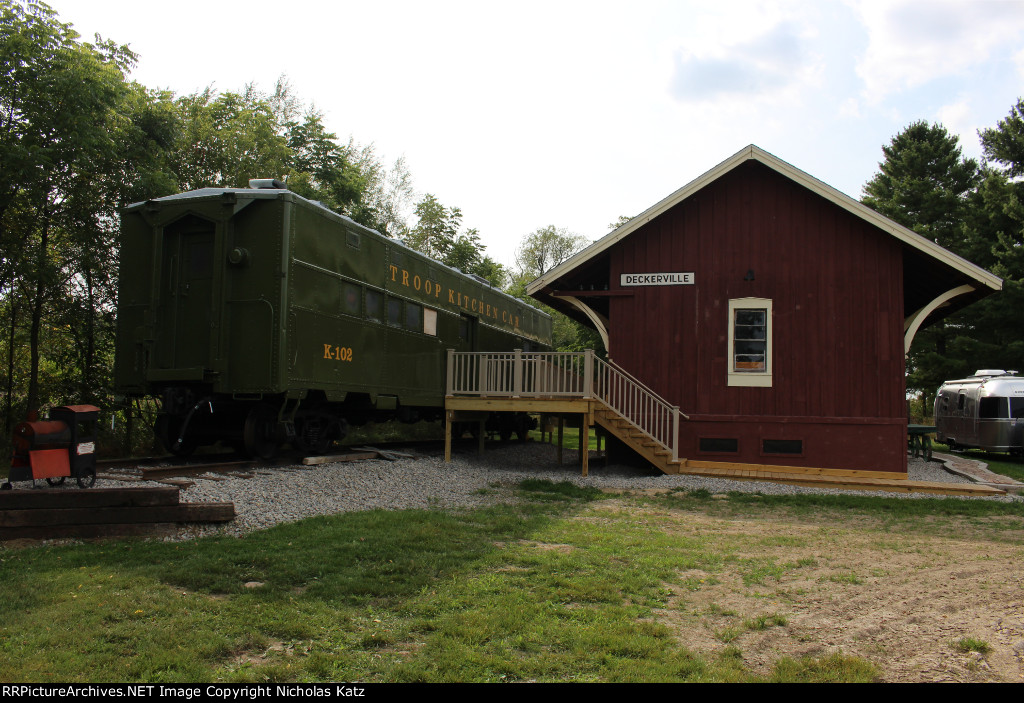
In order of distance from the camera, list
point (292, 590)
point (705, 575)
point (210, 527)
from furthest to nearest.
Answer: point (210, 527), point (705, 575), point (292, 590)

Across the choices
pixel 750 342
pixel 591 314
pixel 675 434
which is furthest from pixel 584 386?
pixel 750 342

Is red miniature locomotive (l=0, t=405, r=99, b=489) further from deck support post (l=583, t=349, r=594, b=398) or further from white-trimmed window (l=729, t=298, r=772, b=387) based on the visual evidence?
white-trimmed window (l=729, t=298, r=772, b=387)

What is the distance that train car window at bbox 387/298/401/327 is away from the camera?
1295 centimetres

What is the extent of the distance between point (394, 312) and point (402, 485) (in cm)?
415

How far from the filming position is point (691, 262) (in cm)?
1359

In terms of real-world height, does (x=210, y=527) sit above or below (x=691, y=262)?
below

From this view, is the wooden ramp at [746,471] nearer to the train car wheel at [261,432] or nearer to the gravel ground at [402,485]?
the gravel ground at [402,485]

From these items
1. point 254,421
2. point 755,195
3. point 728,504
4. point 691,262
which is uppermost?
point 755,195

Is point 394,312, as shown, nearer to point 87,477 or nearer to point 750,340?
point 87,477

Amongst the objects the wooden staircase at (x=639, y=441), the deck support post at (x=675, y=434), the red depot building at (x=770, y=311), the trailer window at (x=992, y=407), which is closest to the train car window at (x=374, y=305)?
the red depot building at (x=770, y=311)

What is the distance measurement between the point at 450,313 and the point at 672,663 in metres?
12.4
